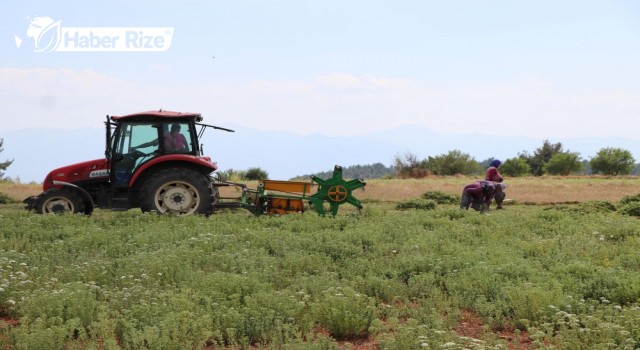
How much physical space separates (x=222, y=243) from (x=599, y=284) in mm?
5782

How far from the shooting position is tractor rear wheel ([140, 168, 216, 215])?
15.5m

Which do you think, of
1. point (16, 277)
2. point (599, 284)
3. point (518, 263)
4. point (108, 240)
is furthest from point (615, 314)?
point (108, 240)

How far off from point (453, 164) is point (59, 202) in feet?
107

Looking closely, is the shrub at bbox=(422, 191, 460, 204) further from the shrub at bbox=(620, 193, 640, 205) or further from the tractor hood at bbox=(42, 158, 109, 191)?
the tractor hood at bbox=(42, 158, 109, 191)

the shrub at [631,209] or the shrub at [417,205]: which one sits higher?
the shrub at [417,205]

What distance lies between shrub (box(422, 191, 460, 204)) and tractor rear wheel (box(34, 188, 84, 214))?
445 inches

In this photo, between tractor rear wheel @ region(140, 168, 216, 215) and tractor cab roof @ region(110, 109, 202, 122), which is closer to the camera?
tractor rear wheel @ region(140, 168, 216, 215)

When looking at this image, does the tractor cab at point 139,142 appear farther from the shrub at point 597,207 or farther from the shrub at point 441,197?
the shrub at point 597,207

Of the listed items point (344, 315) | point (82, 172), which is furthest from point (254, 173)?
point (344, 315)

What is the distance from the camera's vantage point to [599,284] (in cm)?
854

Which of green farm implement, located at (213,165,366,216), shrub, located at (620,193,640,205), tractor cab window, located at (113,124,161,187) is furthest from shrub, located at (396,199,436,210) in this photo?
tractor cab window, located at (113,124,161,187)

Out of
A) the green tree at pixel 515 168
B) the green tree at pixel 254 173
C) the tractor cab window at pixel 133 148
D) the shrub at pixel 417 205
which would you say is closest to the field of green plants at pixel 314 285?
the tractor cab window at pixel 133 148

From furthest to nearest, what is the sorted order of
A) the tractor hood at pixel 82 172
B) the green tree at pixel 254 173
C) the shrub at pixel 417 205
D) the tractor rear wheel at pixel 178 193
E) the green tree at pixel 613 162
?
1. the green tree at pixel 613 162
2. the green tree at pixel 254 173
3. the shrub at pixel 417 205
4. the tractor hood at pixel 82 172
5. the tractor rear wheel at pixel 178 193

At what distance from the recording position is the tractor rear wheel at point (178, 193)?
1552 centimetres
